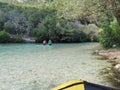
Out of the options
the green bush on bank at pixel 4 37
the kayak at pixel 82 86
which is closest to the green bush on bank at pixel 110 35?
the kayak at pixel 82 86

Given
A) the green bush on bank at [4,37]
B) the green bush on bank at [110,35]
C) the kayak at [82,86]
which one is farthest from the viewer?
the green bush on bank at [4,37]

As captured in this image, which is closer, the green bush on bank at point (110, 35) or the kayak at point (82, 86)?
the kayak at point (82, 86)

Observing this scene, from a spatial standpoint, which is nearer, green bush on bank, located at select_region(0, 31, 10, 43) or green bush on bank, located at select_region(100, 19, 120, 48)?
green bush on bank, located at select_region(100, 19, 120, 48)

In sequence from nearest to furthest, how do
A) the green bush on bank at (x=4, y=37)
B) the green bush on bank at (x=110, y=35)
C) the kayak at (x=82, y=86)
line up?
the kayak at (x=82, y=86)
the green bush on bank at (x=110, y=35)
the green bush on bank at (x=4, y=37)

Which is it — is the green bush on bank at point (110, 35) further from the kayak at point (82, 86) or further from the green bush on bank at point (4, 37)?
the green bush on bank at point (4, 37)

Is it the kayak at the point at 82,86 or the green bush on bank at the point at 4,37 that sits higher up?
the kayak at the point at 82,86

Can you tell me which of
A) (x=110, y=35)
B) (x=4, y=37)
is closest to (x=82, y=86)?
(x=110, y=35)

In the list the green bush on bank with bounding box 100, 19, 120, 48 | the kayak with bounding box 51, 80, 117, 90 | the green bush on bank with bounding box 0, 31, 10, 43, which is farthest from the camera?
the green bush on bank with bounding box 0, 31, 10, 43

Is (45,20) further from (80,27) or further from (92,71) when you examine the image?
(92,71)

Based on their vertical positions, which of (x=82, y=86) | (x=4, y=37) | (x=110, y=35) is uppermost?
(x=82, y=86)

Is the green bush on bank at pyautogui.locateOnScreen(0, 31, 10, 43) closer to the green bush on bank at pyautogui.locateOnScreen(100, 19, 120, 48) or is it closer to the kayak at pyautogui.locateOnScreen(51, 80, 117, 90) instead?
the green bush on bank at pyautogui.locateOnScreen(100, 19, 120, 48)

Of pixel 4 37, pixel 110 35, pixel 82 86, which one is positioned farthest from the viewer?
pixel 4 37

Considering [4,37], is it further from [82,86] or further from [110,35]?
[82,86]

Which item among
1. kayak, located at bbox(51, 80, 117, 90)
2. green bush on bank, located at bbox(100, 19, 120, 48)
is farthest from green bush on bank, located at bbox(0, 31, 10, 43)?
kayak, located at bbox(51, 80, 117, 90)
